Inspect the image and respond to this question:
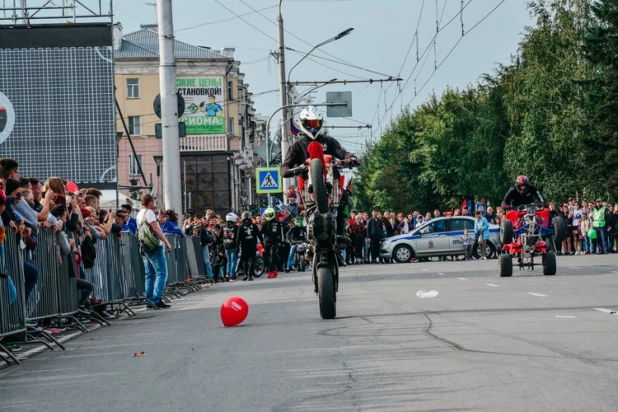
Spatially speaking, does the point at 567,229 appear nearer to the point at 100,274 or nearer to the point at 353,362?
the point at 100,274

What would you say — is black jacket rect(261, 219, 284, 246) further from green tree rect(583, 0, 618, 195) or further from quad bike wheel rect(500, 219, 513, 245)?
green tree rect(583, 0, 618, 195)

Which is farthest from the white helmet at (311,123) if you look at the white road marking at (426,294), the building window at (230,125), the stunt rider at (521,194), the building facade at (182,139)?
the building window at (230,125)

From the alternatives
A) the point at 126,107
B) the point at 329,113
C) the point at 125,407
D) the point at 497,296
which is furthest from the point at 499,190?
the point at 125,407

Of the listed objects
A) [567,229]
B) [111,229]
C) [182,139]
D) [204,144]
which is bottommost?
[567,229]

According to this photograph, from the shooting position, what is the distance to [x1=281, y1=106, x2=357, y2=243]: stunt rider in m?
13.1

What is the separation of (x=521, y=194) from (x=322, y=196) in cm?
970

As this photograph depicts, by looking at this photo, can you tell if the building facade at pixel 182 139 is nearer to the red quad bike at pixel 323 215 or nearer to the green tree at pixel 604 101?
the green tree at pixel 604 101

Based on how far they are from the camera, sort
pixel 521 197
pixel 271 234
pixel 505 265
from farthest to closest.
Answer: pixel 271 234 → pixel 505 265 → pixel 521 197

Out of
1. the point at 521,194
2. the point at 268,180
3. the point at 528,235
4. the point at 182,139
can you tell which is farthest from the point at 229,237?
the point at 182,139

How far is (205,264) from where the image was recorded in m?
31.3

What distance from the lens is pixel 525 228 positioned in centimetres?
2203

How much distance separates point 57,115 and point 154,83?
162ft

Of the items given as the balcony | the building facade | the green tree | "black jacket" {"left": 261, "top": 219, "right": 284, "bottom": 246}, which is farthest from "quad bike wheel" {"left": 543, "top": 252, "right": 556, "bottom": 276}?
the balcony

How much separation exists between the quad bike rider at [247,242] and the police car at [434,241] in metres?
10.4
